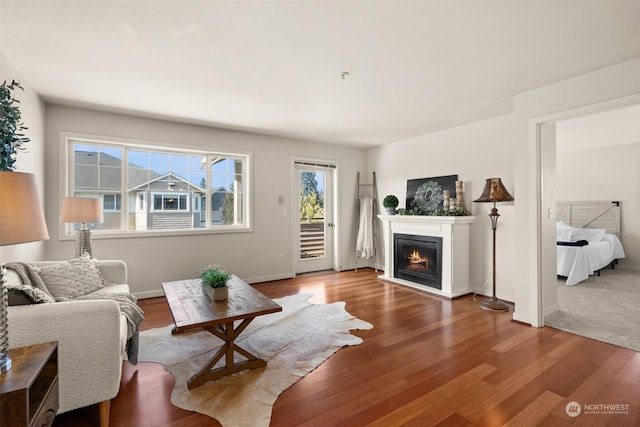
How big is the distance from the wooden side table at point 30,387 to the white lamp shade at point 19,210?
0.50 m

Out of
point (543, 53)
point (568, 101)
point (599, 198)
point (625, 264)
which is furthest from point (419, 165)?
point (625, 264)

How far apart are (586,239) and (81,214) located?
7.82m

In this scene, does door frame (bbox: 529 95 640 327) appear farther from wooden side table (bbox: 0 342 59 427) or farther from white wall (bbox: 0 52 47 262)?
white wall (bbox: 0 52 47 262)

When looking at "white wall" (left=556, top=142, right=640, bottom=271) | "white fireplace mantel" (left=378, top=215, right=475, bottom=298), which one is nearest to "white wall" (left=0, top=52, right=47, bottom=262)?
"white fireplace mantel" (left=378, top=215, right=475, bottom=298)

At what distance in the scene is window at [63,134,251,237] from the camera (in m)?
3.81

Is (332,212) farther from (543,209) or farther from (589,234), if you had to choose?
(589,234)

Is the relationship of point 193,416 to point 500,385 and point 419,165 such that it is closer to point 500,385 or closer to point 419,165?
point 500,385

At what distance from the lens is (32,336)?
4.84 feet

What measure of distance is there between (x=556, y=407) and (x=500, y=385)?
0.30m

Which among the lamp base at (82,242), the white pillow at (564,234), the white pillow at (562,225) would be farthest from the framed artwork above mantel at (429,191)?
the lamp base at (82,242)

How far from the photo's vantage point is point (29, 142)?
291 centimetres

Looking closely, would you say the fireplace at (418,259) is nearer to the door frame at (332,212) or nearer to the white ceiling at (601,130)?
the door frame at (332,212)

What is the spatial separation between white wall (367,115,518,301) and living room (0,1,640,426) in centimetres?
1

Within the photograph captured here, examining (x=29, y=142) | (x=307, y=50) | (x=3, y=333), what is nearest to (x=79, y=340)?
(x=3, y=333)
